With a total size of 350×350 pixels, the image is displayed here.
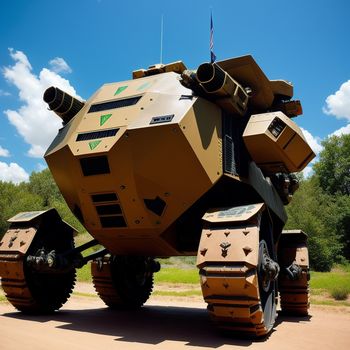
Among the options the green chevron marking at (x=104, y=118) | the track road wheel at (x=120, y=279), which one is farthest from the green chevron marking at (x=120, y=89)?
the track road wheel at (x=120, y=279)

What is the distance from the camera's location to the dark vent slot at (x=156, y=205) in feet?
21.7

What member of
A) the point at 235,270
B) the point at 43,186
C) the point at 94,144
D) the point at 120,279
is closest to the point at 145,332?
the point at 235,270

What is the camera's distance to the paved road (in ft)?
18.0

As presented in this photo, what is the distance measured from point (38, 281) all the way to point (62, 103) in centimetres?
351

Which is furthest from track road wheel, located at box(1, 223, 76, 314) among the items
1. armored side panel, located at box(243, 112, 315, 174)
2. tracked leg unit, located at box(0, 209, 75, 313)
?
armored side panel, located at box(243, 112, 315, 174)

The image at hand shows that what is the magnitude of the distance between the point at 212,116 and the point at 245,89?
3.86 ft

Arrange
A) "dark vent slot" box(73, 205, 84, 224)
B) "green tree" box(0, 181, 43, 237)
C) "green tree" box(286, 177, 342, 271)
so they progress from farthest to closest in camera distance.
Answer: "green tree" box(0, 181, 43, 237)
"green tree" box(286, 177, 342, 271)
"dark vent slot" box(73, 205, 84, 224)

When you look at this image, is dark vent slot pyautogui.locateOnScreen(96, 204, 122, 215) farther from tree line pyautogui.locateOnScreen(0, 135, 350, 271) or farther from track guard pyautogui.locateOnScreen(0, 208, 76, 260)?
tree line pyautogui.locateOnScreen(0, 135, 350, 271)

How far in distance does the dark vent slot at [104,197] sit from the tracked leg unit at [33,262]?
1.69m

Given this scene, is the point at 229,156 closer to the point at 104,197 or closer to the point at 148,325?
the point at 104,197

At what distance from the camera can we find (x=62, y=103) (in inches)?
308

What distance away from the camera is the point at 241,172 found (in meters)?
7.58

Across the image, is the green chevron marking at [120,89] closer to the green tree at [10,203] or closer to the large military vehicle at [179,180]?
the large military vehicle at [179,180]

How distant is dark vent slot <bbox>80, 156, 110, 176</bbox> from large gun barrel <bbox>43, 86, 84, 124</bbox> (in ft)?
5.38
